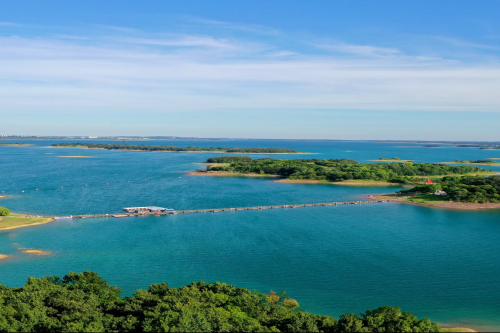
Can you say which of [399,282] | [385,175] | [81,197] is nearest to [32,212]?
[81,197]

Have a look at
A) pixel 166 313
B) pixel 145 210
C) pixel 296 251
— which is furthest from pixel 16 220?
pixel 166 313

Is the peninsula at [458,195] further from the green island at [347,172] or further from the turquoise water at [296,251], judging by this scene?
the green island at [347,172]

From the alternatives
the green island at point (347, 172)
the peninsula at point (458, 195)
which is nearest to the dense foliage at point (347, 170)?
the green island at point (347, 172)

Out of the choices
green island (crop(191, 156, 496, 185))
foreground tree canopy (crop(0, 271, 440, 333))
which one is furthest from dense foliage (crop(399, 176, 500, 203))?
foreground tree canopy (crop(0, 271, 440, 333))

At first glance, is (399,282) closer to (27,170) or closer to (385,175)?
(385,175)

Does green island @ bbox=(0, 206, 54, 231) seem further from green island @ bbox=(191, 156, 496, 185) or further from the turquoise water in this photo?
green island @ bbox=(191, 156, 496, 185)

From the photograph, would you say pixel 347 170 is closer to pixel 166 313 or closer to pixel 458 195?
pixel 458 195
